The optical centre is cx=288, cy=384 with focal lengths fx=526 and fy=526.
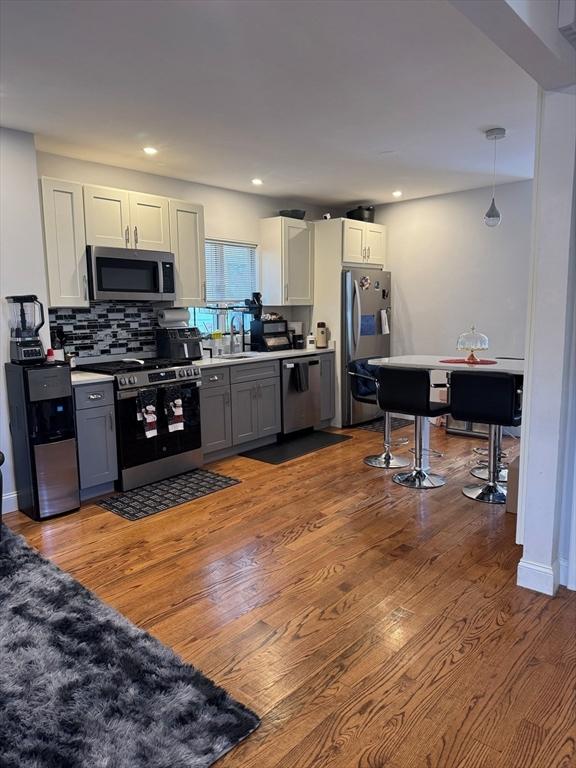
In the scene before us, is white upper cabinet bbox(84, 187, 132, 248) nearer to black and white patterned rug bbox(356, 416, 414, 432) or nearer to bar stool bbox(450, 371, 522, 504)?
bar stool bbox(450, 371, 522, 504)

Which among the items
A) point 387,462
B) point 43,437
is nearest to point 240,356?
point 387,462

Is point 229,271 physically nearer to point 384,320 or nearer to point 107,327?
point 107,327

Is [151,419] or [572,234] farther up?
[572,234]

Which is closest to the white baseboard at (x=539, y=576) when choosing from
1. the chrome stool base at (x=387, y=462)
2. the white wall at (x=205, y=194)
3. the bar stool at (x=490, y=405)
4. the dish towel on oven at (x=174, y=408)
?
the bar stool at (x=490, y=405)

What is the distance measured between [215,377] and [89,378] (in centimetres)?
114

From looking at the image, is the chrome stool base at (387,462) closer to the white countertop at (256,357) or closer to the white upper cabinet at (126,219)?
the white countertop at (256,357)

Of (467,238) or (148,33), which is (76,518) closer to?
(148,33)

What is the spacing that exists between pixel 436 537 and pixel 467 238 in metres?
3.67

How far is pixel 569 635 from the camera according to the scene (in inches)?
86.7

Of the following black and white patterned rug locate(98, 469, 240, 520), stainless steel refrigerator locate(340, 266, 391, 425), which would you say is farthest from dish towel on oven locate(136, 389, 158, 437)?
stainless steel refrigerator locate(340, 266, 391, 425)

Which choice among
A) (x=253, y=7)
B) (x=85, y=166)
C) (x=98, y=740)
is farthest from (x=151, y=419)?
(x=253, y=7)

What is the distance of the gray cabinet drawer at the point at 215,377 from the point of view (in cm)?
448

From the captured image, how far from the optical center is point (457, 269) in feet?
19.0

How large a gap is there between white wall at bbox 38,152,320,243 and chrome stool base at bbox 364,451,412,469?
2633 mm
